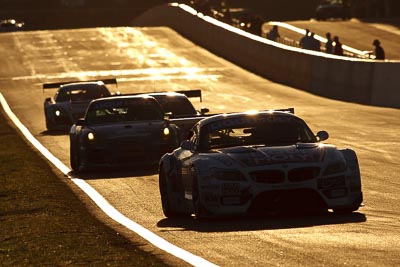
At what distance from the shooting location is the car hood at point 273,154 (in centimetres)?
1378

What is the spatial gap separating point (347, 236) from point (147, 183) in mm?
8124

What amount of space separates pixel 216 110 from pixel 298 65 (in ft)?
22.9

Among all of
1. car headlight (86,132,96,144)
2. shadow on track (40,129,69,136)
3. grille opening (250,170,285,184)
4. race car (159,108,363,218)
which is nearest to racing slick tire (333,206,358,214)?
race car (159,108,363,218)

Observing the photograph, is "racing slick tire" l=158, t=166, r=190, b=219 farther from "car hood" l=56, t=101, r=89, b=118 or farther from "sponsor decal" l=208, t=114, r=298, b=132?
"car hood" l=56, t=101, r=89, b=118

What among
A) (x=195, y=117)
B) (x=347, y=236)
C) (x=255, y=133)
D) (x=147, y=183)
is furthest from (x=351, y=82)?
(x=347, y=236)

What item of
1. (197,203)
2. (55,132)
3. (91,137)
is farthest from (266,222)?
(55,132)

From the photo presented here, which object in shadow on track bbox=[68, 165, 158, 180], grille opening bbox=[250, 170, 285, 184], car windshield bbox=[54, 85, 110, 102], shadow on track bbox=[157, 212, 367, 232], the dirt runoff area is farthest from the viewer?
the dirt runoff area

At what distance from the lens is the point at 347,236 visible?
1208 centimetres

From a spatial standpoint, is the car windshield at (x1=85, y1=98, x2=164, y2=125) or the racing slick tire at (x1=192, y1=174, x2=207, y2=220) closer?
the racing slick tire at (x1=192, y1=174, x2=207, y2=220)

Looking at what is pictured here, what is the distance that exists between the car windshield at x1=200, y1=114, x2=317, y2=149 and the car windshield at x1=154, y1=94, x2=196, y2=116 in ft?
39.5

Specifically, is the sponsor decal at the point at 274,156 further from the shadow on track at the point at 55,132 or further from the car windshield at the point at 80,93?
Result: the car windshield at the point at 80,93

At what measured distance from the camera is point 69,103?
120 ft

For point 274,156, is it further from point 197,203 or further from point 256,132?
point 256,132

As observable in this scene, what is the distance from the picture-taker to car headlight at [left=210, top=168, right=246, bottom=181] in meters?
13.8
